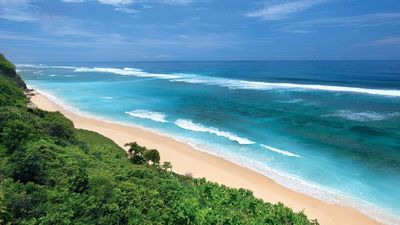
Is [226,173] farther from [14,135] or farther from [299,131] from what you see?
[299,131]

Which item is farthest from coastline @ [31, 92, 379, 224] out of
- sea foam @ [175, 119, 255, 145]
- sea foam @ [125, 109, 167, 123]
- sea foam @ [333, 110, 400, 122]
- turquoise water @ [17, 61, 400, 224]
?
sea foam @ [333, 110, 400, 122]

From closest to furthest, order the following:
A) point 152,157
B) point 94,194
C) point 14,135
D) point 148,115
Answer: point 94,194
point 14,135
point 152,157
point 148,115

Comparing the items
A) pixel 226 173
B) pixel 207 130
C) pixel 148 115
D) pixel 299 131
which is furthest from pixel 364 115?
pixel 148 115

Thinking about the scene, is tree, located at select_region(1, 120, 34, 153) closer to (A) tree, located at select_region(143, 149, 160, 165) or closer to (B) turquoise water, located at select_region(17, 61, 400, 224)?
(A) tree, located at select_region(143, 149, 160, 165)

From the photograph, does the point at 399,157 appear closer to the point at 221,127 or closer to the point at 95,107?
the point at 221,127

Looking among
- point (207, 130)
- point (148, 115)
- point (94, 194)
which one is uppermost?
point (94, 194)

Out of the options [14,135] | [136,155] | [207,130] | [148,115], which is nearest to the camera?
[14,135]

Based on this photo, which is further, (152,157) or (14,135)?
(152,157)
